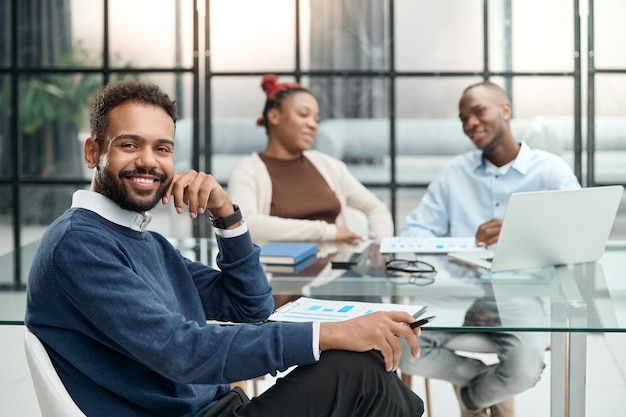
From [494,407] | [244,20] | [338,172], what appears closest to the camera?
[494,407]

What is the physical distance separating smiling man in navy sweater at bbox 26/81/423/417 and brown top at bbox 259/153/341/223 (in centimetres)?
179

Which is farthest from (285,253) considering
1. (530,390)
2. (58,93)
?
(58,93)

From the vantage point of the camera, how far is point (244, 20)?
4789 millimetres

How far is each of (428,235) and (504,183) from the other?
0.34 m

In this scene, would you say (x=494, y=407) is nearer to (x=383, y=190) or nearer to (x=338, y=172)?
(x=338, y=172)

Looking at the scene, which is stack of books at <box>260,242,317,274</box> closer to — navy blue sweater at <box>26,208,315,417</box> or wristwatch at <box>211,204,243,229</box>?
wristwatch at <box>211,204,243,229</box>

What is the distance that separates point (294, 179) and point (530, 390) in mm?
1244

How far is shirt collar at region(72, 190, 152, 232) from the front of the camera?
1826 millimetres

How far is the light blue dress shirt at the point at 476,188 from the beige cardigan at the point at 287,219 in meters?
0.30

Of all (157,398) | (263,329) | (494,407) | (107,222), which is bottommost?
(494,407)

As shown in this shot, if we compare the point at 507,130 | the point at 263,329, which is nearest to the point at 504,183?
the point at 507,130

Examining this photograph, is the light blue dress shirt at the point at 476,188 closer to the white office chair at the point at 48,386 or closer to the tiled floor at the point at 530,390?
the tiled floor at the point at 530,390

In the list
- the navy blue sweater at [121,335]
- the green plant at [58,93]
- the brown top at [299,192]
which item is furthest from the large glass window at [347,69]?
the navy blue sweater at [121,335]

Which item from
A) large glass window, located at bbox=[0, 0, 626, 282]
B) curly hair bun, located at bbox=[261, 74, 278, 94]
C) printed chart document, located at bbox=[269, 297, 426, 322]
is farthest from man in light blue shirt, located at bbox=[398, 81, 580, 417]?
printed chart document, located at bbox=[269, 297, 426, 322]
